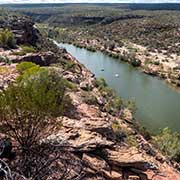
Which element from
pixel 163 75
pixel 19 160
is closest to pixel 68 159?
pixel 19 160

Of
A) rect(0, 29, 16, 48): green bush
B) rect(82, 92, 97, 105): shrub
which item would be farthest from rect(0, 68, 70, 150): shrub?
rect(0, 29, 16, 48): green bush

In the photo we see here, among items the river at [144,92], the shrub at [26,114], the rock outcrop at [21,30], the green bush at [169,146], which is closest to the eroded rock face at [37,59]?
the river at [144,92]

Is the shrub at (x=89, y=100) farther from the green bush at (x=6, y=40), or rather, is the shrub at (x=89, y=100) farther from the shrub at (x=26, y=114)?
the green bush at (x=6, y=40)

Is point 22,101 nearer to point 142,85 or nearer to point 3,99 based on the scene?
point 3,99

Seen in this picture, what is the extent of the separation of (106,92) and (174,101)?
419 inches

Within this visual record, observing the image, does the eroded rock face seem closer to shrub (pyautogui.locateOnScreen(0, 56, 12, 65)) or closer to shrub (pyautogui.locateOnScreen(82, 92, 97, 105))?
shrub (pyautogui.locateOnScreen(0, 56, 12, 65))

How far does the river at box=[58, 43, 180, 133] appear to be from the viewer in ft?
126

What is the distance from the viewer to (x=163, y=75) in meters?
60.2

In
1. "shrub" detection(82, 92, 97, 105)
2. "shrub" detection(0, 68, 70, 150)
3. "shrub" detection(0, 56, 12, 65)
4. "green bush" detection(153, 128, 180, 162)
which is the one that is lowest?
"green bush" detection(153, 128, 180, 162)

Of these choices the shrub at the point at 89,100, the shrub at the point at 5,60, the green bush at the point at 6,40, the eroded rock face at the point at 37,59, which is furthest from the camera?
the green bush at the point at 6,40

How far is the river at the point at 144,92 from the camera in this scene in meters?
38.3

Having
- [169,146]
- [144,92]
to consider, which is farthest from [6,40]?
[169,146]

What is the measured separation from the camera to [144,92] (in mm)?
51438

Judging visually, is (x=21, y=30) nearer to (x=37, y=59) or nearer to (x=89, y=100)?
(x=37, y=59)
